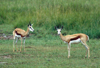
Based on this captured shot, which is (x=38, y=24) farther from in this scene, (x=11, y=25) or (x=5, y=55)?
(x=5, y=55)

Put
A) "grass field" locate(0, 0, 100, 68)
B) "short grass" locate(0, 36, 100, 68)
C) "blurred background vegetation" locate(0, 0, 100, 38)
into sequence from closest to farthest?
1. "short grass" locate(0, 36, 100, 68)
2. "grass field" locate(0, 0, 100, 68)
3. "blurred background vegetation" locate(0, 0, 100, 38)

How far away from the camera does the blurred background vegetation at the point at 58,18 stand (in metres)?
12.7

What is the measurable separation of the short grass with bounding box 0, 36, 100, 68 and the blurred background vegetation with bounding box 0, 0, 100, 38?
1.34 meters

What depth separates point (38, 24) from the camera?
1378 cm

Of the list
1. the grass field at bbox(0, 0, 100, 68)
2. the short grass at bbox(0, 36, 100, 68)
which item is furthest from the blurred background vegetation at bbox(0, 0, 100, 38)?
the short grass at bbox(0, 36, 100, 68)

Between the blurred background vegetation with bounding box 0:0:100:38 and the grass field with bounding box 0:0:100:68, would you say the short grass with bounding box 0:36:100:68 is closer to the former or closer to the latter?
the grass field with bounding box 0:0:100:68

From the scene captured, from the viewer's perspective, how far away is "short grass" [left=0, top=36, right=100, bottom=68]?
7246mm

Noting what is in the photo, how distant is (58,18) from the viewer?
44.1 ft

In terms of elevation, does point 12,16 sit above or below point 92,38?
above

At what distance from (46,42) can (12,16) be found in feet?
18.6

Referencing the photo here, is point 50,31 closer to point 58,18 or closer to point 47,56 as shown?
point 58,18

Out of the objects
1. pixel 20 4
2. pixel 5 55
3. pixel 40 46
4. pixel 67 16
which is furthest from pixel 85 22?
pixel 20 4

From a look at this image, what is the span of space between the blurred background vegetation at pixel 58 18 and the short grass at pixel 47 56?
1342 millimetres

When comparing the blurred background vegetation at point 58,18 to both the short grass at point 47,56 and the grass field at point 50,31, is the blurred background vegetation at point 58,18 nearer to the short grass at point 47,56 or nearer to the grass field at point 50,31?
the grass field at point 50,31
